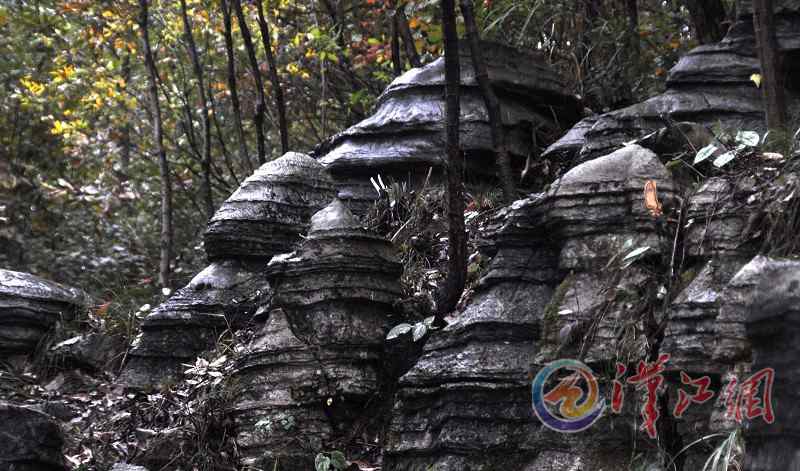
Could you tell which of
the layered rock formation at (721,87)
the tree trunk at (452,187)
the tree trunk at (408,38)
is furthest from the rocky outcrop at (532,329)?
the tree trunk at (408,38)

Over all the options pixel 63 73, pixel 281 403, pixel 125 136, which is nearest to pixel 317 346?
pixel 281 403

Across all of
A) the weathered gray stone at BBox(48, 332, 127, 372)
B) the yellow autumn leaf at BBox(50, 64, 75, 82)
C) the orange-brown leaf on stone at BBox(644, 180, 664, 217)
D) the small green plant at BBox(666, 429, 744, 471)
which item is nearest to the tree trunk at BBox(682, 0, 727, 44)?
the orange-brown leaf on stone at BBox(644, 180, 664, 217)

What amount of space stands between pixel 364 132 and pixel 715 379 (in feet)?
13.5

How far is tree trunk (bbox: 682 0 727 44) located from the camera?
747cm

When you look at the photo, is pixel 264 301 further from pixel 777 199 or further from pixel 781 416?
pixel 781 416

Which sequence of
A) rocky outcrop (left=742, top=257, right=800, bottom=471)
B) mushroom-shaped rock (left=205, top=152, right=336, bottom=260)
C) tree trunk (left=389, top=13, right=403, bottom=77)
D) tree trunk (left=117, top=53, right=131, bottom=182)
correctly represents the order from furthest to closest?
tree trunk (left=117, top=53, right=131, bottom=182), tree trunk (left=389, top=13, right=403, bottom=77), mushroom-shaped rock (left=205, top=152, right=336, bottom=260), rocky outcrop (left=742, top=257, right=800, bottom=471)

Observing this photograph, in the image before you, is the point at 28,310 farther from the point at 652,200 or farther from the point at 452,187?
the point at 652,200

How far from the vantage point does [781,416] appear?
2.82 metres

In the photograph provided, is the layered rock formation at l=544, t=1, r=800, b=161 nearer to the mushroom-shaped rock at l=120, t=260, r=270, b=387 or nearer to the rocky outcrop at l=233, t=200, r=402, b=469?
the rocky outcrop at l=233, t=200, r=402, b=469

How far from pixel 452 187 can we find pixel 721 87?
7.17 feet

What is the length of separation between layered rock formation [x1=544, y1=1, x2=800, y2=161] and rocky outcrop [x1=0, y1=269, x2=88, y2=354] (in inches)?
156

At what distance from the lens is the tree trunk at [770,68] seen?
17.5 feet

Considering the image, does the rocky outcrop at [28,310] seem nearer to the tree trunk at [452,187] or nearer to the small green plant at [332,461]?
the small green plant at [332,461]

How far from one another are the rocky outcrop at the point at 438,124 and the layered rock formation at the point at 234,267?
30 cm
